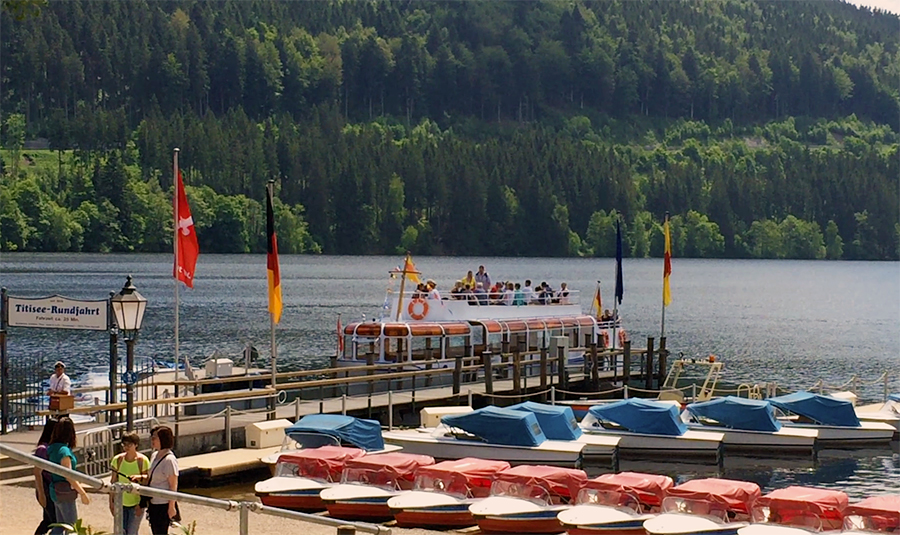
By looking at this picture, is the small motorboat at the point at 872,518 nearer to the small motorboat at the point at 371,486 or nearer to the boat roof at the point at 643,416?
the small motorboat at the point at 371,486

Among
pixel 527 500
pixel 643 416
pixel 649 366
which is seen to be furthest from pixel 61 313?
pixel 649 366

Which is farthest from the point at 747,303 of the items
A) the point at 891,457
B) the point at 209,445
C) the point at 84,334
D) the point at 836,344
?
the point at 209,445

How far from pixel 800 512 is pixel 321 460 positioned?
8970mm

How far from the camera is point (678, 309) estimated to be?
4904 inches

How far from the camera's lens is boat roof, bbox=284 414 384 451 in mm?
27516

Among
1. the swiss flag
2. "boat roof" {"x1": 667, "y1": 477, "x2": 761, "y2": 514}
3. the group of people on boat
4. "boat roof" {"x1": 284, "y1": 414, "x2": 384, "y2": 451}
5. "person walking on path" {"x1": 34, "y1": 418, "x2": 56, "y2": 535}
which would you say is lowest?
"boat roof" {"x1": 667, "y1": 477, "x2": 761, "y2": 514}

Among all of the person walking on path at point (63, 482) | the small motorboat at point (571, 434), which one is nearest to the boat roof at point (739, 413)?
the small motorboat at point (571, 434)

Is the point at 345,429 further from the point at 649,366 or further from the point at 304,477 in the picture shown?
the point at 649,366

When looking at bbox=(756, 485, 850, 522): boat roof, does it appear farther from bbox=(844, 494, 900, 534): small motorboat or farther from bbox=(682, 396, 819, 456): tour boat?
bbox=(682, 396, 819, 456): tour boat

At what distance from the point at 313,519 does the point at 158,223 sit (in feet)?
582

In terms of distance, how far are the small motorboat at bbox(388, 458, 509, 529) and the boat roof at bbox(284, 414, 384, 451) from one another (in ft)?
11.2

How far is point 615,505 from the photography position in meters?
23.2

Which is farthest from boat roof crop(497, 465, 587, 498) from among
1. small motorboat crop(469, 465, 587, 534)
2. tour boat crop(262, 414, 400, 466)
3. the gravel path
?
tour boat crop(262, 414, 400, 466)

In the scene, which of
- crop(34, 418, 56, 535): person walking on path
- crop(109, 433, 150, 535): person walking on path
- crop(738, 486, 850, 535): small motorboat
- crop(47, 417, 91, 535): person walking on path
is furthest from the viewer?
crop(738, 486, 850, 535): small motorboat
